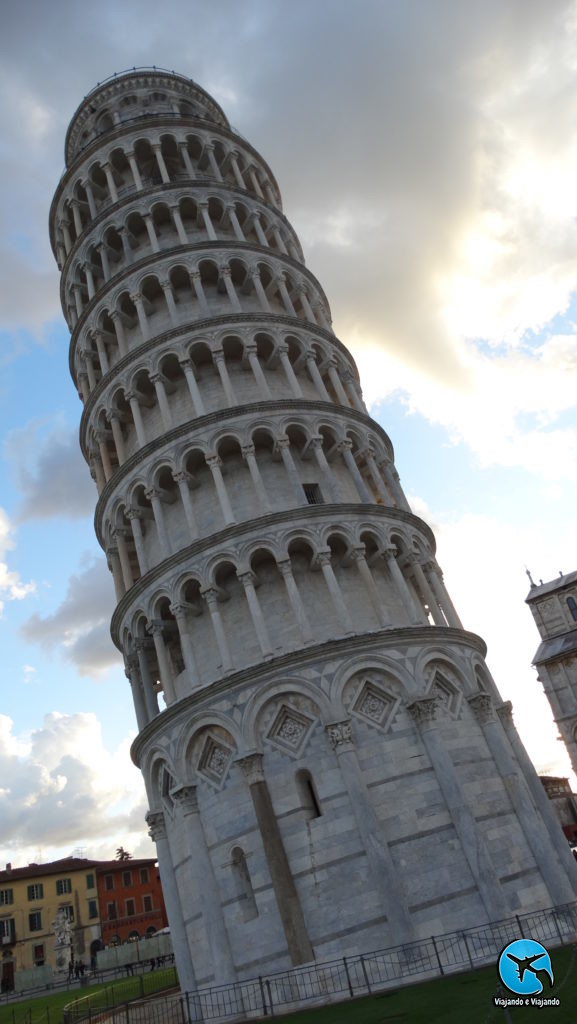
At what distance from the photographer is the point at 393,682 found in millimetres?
21188

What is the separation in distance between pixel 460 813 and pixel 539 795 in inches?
191

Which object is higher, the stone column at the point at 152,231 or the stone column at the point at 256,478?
the stone column at the point at 152,231

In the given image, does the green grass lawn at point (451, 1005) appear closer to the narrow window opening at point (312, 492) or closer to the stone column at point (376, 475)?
the narrow window opening at point (312, 492)

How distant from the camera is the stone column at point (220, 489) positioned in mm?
23906

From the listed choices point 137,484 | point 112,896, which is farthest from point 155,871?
point 137,484

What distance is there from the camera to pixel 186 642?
23031 millimetres

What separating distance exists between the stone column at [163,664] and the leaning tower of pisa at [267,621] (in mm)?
78

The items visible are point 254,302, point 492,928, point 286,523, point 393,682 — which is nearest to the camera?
point 492,928

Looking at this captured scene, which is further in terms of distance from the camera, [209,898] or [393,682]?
[393,682]

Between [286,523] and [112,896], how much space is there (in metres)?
70.0

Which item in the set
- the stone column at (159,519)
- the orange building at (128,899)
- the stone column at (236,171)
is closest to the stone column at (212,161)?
the stone column at (236,171)

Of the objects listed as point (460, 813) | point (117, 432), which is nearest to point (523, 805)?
point (460, 813)

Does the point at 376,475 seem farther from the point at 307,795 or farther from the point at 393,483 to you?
the point at 307,795

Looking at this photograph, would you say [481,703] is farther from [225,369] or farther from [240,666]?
[225,369]
